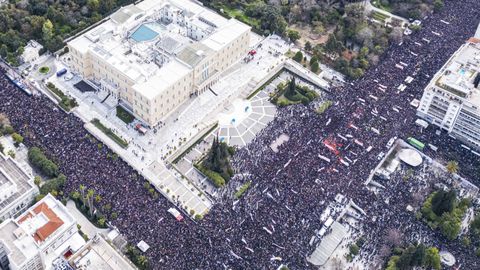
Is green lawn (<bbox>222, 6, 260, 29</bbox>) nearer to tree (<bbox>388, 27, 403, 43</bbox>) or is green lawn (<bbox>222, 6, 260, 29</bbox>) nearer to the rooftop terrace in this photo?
tree (<bbox>388, 27, 403, 43</bbox>)

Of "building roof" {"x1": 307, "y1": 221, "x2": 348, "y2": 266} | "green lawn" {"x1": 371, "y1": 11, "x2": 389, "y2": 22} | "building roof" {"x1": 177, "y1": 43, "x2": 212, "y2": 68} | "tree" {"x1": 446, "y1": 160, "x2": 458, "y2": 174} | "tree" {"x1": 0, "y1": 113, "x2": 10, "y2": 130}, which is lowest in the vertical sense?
"building roof" {"x1": 307, "y1": 221, "x2": 348, "y2": 266}

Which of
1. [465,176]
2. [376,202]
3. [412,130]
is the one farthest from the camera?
[412,130]

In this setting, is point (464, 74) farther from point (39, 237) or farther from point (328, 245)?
point (39, 237)

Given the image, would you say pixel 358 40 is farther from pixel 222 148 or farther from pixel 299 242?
pixel 299 242

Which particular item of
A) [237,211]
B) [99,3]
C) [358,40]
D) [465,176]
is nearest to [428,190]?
[465,176]

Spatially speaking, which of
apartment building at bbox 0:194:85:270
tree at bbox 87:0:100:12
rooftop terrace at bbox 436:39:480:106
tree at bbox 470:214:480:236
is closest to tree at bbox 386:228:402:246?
tree at bbox 470:214:480:236

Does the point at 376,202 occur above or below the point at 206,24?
below

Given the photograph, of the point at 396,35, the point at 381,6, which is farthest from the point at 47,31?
the point at 381,6

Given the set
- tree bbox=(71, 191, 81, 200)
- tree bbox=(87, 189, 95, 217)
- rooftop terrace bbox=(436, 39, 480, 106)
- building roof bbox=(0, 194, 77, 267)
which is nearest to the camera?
building roof bbox=(0, 194, 77, 267)
